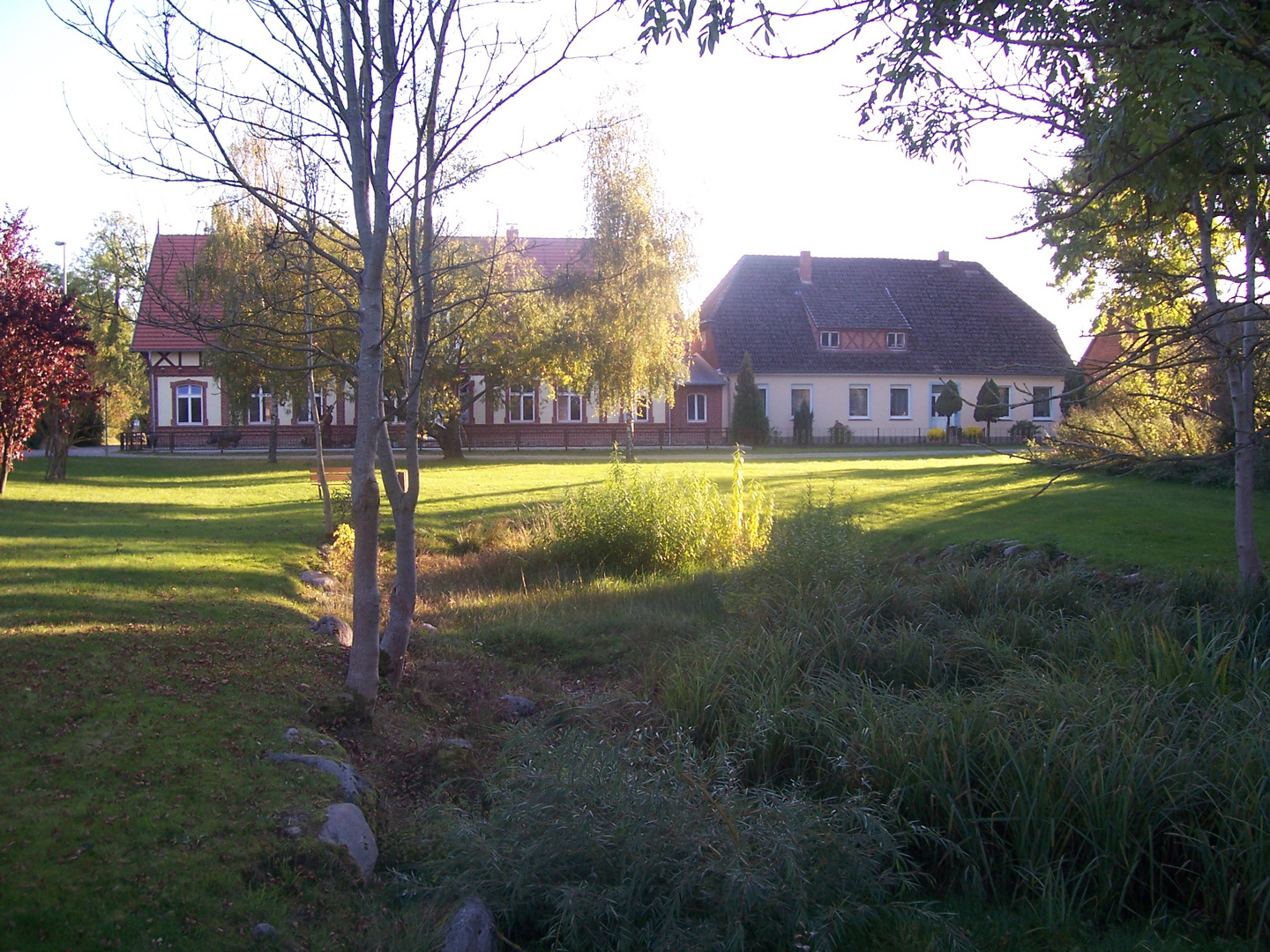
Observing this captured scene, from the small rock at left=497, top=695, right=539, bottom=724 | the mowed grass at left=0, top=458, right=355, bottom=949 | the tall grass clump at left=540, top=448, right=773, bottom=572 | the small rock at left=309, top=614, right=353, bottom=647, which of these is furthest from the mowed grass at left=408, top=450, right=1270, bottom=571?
the mowed grass at left=0, top=458, right=355, bottom=949

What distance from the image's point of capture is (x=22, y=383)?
15609 millimetres

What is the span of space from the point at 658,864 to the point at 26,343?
15831 millimetres

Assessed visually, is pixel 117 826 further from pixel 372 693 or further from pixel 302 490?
pixel 302 490

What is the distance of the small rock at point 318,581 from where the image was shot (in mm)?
9508

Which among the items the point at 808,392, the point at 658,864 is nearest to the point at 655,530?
the point at 658,864

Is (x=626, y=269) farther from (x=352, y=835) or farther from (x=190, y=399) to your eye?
(x=352, y=835)

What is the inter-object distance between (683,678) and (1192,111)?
4.53 m

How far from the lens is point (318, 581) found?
31.6 ft

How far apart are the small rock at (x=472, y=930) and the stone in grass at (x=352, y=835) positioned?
0.57m

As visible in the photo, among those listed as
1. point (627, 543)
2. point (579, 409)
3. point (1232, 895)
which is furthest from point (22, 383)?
point (579, 409)

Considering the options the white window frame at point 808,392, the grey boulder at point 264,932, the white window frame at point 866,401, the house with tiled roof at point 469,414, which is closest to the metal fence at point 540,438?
the house with tiled roof at point 469,414

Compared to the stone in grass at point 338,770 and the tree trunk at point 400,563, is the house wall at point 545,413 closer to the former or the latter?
the tree trunk at point 400,563

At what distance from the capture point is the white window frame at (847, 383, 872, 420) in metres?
41.4

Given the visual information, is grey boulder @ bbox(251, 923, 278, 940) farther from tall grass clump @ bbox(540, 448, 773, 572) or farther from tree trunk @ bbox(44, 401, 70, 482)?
tree trunk @ bbox(44, 401, 70, 482)
